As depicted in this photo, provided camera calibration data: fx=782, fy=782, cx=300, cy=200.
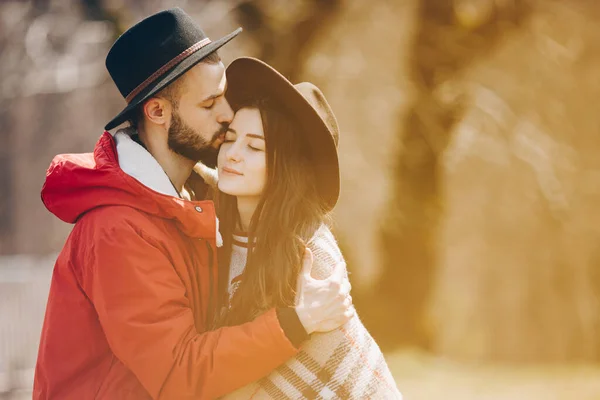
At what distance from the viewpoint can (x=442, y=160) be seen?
9578mm

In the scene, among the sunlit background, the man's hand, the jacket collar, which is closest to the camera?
the man's hand

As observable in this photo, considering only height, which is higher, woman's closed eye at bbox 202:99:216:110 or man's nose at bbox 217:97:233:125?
woman's closed eye at bbox 202:99:216:110

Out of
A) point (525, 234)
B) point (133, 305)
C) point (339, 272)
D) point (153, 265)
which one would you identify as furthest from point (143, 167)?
point (525, 234)

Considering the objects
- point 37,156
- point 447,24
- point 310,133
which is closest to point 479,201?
point 447,24

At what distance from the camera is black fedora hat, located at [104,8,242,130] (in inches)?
113

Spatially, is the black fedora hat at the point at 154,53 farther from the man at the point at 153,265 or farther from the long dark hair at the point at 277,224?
the long dark hair at the point at 277,224

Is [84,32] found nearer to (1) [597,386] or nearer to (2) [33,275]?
(2) [33,275]

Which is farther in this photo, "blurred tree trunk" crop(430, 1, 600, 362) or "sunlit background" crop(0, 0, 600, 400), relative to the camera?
"blurred tree trunk" crop(430, 1, 600, 362)

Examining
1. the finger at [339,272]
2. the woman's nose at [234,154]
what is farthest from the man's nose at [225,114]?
the finger at [339,272]

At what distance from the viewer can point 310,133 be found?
2900 millimetres

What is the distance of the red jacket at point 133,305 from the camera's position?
8.30ft

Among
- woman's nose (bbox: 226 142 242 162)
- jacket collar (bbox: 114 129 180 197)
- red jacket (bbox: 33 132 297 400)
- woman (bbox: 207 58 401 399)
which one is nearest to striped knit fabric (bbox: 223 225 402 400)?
woman (bbox: 207 58 401 399)

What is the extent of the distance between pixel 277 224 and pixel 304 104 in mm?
446

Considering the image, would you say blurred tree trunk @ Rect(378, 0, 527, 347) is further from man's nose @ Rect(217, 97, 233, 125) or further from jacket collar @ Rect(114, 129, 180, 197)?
jacket collar @ Rect(114, 129, 180, 197)
